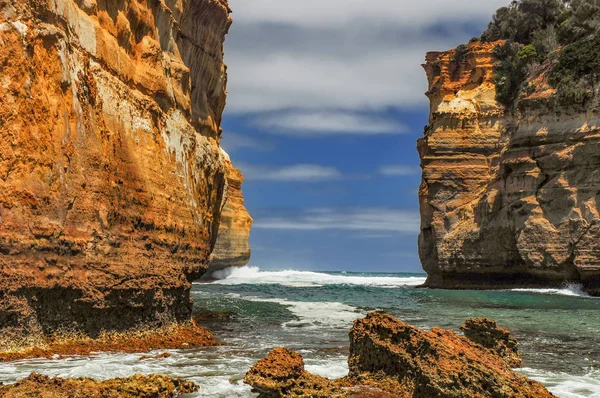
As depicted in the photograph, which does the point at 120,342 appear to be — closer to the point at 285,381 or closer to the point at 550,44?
the point at 285,381

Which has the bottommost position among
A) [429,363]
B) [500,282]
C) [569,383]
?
[569,383]

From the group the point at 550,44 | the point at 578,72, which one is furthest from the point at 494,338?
the point at 550,44

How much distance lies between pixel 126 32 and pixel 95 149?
13.6ft

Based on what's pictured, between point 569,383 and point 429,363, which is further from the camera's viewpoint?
point 569,383

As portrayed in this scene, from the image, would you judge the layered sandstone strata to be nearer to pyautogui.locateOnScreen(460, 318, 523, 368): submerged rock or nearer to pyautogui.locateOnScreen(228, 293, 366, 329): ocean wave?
pyautogui.locateOnScreen(228, 293, 366, 329): ocean wave

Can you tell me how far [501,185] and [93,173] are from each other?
34144 millimetres

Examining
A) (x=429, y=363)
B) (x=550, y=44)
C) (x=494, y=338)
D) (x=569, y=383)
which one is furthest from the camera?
(x=550, y=44)

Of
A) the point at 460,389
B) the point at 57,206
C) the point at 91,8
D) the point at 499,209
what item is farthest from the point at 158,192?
the point at 499,209

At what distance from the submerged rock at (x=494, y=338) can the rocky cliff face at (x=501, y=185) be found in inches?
1036

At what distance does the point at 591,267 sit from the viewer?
3422 cm

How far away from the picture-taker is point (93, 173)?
38.4 ft

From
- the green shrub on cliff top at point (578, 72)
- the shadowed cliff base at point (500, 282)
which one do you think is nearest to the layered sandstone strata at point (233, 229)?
the shadowed cliff base at point (500, 282)

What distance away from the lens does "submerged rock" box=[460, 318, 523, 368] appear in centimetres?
1079

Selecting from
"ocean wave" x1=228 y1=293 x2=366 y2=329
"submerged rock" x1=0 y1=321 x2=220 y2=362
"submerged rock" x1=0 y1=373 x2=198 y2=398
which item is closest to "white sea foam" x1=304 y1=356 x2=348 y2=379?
"submerged rock" x1=0 y1=373 x2=198 y2=398
